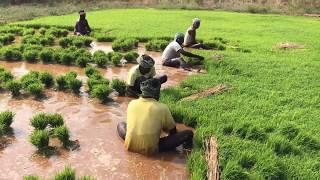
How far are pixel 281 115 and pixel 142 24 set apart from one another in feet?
49.5

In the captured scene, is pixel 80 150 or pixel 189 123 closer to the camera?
pixel 80 150

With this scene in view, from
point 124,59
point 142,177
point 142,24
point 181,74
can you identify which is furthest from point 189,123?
point 142,24

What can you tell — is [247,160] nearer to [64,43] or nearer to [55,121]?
[55,121]

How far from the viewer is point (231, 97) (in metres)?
9.92

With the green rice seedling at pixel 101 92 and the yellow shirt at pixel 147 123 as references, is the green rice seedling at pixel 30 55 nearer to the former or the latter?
the green rice seedling at pixel 101 92

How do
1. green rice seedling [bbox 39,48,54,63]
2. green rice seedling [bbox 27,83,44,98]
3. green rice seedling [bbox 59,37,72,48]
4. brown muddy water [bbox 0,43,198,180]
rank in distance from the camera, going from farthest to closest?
green rice seedling [bbox 59,37,72,48]
green rice seedling [bbox 39,48,54,63]
green rice seedling [bbox 27,83,44,98]
brown muddy water [bbox 0,43,198,180]

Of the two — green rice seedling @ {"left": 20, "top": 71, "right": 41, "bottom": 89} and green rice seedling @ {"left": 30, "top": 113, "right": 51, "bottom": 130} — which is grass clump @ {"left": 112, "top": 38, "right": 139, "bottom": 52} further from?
green rice seedling @ {"left": 30, "top": 113, "right": 51, "bottom": 130}

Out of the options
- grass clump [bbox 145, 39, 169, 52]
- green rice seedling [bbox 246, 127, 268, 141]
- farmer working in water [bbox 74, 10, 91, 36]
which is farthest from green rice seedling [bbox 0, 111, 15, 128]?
farmer working in water [bbox 74, 10, 91, 36]

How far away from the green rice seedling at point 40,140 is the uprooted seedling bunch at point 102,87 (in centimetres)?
267

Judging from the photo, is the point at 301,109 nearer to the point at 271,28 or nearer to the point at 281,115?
the point at 281,115

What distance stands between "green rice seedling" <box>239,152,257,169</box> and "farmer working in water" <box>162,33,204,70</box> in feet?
21.9

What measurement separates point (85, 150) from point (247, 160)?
2704 millimetres

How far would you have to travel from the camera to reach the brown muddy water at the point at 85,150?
270 inches

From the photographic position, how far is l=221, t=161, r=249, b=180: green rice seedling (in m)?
6.28
